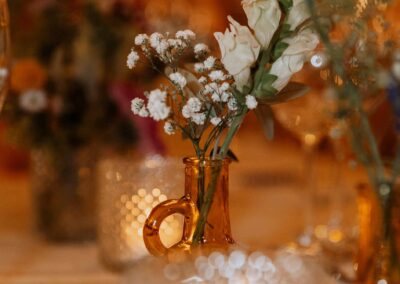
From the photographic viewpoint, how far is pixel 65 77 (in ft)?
3.60

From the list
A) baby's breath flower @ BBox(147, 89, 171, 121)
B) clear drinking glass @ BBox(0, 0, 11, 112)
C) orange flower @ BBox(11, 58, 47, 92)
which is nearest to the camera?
baby's breath flower @ BBox(147, 89, 171, 121)

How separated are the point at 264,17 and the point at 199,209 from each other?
0.16m

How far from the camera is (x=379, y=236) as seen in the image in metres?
0.64

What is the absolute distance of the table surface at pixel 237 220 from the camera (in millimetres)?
909

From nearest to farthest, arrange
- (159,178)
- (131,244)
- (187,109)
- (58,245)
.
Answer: (187,109) → (159,178) → (131,244) → (58,245)

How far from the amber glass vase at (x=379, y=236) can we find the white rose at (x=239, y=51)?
0.53 feet

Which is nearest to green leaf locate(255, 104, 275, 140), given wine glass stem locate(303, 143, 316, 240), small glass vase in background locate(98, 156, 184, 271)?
small glass vase in background locate(98, 156, 184, 271)

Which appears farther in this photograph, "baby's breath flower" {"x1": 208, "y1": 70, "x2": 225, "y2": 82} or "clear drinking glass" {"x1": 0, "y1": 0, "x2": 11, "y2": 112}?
"clear drinking glass" {"x1": 0, "y1": 0, "x2": 11, "y2": 112}

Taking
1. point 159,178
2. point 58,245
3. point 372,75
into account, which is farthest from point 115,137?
point 372,75

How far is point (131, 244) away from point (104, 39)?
353 millimetres

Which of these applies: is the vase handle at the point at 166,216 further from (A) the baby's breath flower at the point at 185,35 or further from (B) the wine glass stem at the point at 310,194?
(B) the wine glass stem at the point at 310,194

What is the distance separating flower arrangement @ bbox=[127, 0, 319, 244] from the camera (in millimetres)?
527

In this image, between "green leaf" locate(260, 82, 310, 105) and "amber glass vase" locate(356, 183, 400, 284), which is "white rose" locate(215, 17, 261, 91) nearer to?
"green leaf" locate(260, 82, 310, 105)

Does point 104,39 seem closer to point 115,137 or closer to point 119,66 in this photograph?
point 119,66
